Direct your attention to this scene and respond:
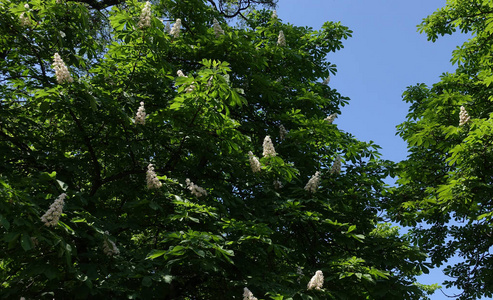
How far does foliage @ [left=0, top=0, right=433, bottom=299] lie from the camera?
5.83m

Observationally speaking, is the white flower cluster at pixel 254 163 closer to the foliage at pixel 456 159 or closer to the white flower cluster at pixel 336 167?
the white flower cluster at pixel 336 167

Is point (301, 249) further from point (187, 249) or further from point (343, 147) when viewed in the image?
point (187, 249)

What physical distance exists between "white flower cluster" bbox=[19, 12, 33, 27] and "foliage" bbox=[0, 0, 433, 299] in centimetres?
4

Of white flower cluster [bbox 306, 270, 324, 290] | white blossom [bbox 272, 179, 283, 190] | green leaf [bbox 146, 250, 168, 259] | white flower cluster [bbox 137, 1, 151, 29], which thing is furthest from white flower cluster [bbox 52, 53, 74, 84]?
white flower cluster [bbox 306, 270, 324, 290]

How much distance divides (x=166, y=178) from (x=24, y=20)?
3.13 m

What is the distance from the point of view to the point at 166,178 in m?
6.45

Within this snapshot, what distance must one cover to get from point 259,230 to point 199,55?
4541mm

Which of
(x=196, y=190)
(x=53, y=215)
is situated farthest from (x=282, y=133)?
(x=53, y=215)

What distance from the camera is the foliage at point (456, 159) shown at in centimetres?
919

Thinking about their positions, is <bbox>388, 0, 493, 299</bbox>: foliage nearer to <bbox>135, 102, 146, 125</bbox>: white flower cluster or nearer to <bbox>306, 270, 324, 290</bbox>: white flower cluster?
<bbox>306, 270, 324, 290</bbox>: white flower cluster

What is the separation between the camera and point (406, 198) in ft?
35.1

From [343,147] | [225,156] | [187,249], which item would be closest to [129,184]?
[225,156]

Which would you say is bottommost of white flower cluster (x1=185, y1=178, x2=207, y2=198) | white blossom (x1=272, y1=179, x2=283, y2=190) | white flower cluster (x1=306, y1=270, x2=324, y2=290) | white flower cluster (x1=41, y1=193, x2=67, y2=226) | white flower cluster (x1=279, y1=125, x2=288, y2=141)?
white flower cluster (x1=41, y1=193, x2=67, y2=226)

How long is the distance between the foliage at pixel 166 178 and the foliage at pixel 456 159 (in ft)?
4.84
